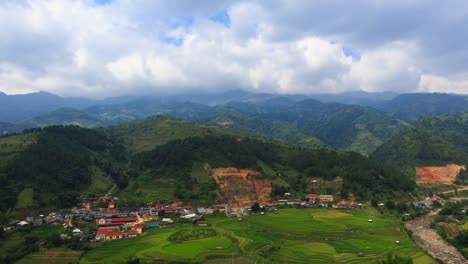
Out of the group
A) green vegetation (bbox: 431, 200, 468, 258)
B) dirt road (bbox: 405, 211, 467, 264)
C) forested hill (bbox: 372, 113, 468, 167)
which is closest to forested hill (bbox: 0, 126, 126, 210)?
dirt road (bbox: 405, 211, 467, 264)

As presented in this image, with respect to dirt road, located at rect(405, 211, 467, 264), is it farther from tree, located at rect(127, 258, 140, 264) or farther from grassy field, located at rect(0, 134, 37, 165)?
grassy field, located at rect(0, 134, 37, 165)

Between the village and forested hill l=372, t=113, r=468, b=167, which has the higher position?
forested hill l=372, t=113, r=468, b=167

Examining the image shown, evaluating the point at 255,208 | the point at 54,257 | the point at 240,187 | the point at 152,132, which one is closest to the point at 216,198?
the point at 240,187

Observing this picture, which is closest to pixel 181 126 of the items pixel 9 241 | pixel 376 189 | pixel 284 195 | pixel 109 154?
pixel 109 154

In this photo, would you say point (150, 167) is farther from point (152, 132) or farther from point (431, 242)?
point (431, 242)

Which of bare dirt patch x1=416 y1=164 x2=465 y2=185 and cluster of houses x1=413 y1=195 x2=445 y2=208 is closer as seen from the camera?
cluster of houses x1=413 y1=195 x2=445 y2=208

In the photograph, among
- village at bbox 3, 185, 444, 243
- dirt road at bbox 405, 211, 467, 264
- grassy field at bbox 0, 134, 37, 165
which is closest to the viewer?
dirt road at bbox 405, 211, 467, 264
